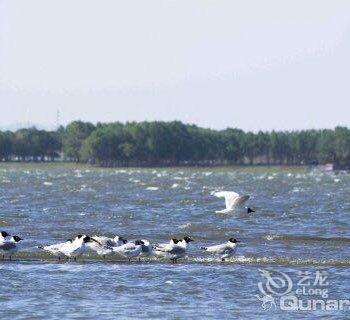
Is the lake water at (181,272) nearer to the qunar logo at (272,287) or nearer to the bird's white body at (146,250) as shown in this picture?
the qunar logo at (272,287)

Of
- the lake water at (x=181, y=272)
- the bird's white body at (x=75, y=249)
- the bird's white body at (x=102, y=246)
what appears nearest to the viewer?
the lake water at (x=181, y=272)

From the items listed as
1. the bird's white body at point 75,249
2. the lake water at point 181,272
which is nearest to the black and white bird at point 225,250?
the lake water at point 181,272

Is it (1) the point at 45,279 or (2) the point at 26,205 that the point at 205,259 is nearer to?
(1) the point at 45,279

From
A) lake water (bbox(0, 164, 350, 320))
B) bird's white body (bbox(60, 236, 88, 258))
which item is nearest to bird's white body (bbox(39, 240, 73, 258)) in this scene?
bird's white body (bbox(60, 236, 88, 258))

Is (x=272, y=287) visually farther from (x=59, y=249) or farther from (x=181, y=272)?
(x=59, y=249)

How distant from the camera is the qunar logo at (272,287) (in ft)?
82.5

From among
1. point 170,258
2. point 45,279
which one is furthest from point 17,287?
point 170,258

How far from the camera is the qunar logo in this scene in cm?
2514

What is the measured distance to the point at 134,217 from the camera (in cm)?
5469

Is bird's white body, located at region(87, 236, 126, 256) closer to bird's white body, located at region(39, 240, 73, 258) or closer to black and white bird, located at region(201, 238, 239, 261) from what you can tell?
bird's white body, located at region(39, 240, 73, 258)

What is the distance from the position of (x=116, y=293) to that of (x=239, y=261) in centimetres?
751

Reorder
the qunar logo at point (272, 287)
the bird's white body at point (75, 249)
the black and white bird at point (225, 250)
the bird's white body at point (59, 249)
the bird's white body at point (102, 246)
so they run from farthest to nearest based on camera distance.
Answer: the bird's white body at point (102, 246) → the black and white bird at point (225, 250) → the bird's white body at point (59, 249) → the bird's white body at point (75, 249) → the qunar logo at point (272, 287)

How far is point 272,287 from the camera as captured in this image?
89.7 ft

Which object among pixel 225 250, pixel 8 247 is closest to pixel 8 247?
pixel 8 247
